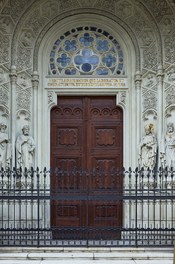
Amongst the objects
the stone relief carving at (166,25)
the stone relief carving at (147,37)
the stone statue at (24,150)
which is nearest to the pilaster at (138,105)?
the stone relief carving at (147,37)

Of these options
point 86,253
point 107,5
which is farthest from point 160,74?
point 86,253

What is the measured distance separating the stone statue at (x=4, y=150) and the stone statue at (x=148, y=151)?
3156 mm

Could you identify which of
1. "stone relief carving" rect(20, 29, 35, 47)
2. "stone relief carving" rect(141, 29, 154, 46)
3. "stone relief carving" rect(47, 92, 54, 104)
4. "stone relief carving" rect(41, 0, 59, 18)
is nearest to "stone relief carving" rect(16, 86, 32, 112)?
"stone relief carving" rect(47, 92, 54, 104)

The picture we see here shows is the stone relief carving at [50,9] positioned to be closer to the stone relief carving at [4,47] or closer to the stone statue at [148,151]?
the stone relief carving at [4,47]

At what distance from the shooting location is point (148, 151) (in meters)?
10.0

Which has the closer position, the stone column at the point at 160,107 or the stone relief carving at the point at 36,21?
the stone column at the point at 160,107

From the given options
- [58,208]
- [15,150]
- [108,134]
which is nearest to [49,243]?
[58,208]

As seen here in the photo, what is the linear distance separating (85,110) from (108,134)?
0.83m

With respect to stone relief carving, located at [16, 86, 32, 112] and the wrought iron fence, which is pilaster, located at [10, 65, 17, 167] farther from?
the wrought iron fence

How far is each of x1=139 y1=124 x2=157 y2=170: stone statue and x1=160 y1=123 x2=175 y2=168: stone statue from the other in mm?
191

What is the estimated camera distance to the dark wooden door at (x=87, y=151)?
33.7ft
